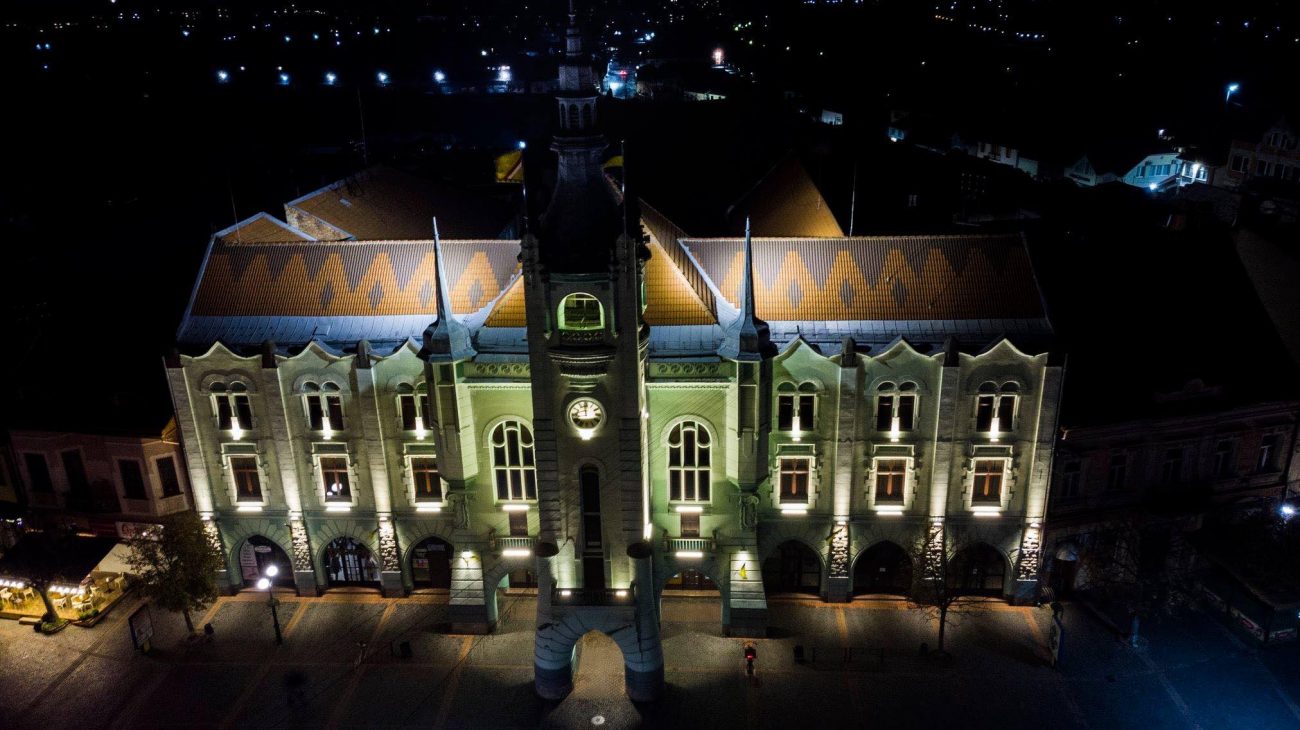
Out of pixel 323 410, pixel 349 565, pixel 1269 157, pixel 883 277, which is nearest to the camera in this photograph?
pixel 323 410

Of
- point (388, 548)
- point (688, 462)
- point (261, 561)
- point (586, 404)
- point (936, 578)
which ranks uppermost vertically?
→ point (586, 404)

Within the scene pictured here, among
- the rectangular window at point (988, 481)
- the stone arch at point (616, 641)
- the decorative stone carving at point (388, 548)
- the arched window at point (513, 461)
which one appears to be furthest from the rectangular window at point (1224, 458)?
the decorative stone carving at point (388, 548)

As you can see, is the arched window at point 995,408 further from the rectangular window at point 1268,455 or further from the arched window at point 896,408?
the rectangular window at point 1268,455

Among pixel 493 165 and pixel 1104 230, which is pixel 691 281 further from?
pixel 493 165

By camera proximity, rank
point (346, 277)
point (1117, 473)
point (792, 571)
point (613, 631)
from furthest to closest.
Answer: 1. point (792, 571)
2. point (346, 277)
3. point (1117, 473)
4. point (613, 631)

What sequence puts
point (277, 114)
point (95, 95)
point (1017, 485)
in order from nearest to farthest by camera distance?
point (1017, 485), point (95, 95), point (277, 114)

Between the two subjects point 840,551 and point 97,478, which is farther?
point 97,478

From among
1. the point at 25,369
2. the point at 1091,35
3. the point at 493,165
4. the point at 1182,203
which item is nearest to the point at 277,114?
the point at 493,165

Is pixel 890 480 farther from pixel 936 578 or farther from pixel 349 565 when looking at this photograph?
pixel 349 565

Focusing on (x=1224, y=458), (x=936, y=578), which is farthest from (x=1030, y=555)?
(x=1224, y=458)
